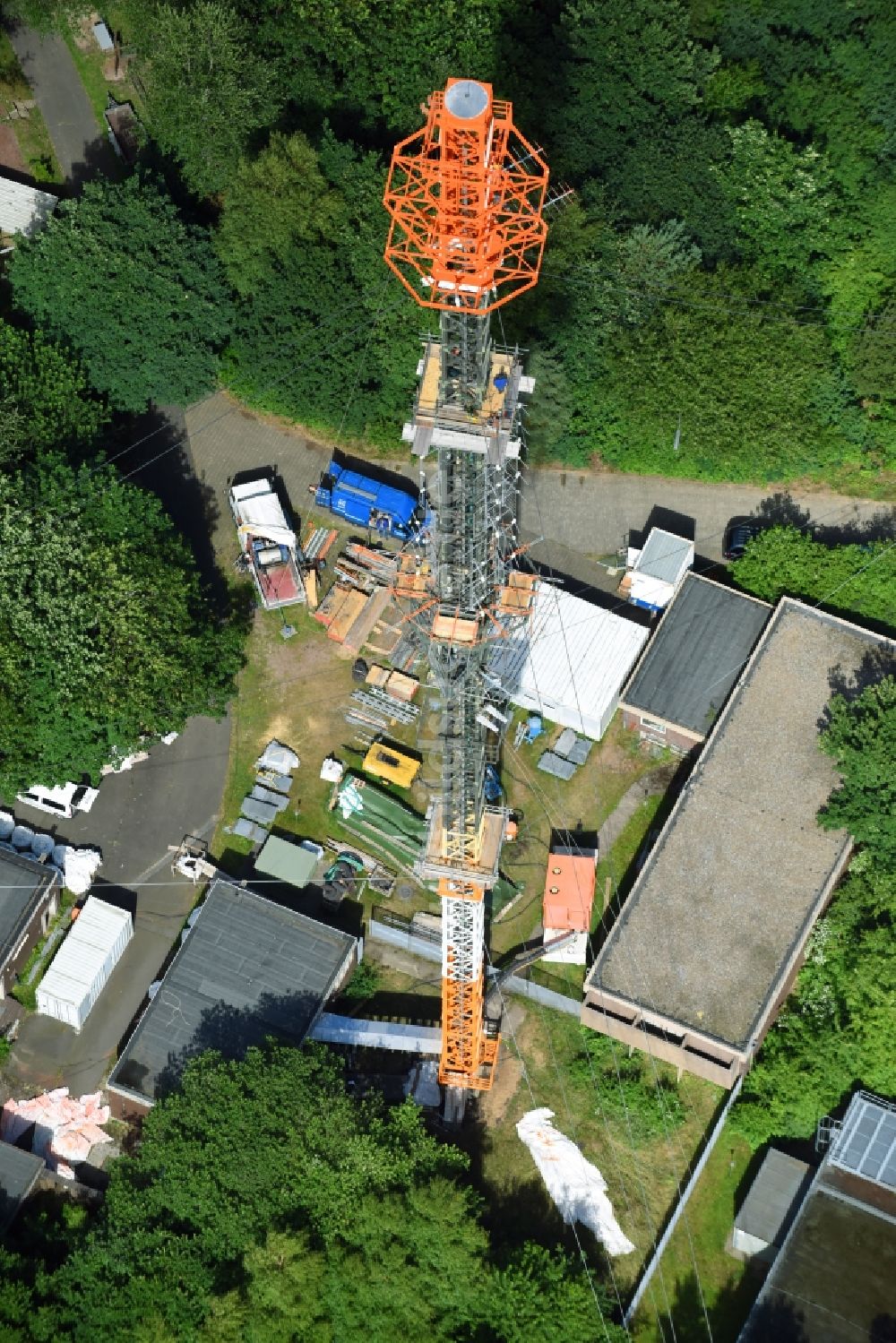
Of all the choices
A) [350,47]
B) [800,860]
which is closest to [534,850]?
[800,860]

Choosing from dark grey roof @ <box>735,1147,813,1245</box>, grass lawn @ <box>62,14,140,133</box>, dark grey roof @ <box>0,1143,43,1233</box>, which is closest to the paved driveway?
grass lawn @ <box>62,14,140,133</box>

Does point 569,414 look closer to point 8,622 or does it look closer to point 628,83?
point 628,83

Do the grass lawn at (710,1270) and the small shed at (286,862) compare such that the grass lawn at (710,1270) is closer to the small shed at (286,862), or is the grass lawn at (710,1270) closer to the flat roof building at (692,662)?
the flat roof building at (692,662)

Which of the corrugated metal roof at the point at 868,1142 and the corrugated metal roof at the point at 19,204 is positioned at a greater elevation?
the corrugated metal roof at the point at 19,204

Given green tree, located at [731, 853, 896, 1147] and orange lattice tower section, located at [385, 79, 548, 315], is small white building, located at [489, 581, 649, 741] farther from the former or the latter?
orange lattice tower section, located at [385, 79, 548, 315]

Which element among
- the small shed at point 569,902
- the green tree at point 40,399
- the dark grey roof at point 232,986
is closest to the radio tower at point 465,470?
the small shed at point 569,902


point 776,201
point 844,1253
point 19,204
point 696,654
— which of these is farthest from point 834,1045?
point 19,204

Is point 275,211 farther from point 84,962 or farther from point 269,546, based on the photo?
point 84,962
